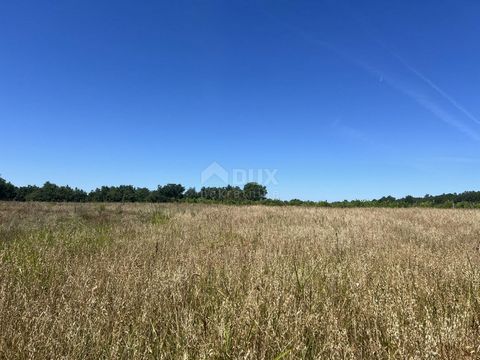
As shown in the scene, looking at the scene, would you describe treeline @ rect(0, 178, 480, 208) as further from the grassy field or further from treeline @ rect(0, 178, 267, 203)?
the grassy field

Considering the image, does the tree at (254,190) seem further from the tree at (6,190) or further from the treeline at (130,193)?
the tree at (6,190)

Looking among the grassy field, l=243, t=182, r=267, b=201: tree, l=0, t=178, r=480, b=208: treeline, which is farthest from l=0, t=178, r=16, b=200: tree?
the grassy field

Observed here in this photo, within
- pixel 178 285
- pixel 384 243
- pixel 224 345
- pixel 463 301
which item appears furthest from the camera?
pixel 384 243

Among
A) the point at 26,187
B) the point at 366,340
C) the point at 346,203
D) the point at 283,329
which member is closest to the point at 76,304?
the point at 283,329

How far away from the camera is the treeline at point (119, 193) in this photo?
72500mm

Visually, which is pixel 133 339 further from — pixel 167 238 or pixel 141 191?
pixel 141 191

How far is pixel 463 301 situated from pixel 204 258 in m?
3.37

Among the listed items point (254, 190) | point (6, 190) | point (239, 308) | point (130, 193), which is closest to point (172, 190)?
point (130, 193)

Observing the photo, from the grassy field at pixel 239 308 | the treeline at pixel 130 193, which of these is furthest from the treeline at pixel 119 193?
the grassy field at pixel 239 308

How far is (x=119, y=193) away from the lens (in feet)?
261

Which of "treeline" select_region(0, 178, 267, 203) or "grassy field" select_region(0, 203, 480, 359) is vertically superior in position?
"treeline" select_region(0, 178, 267, 203)

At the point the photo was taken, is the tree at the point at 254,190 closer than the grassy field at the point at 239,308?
No

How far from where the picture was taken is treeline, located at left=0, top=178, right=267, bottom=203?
7250 centimetres

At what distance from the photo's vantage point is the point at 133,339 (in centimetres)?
256
